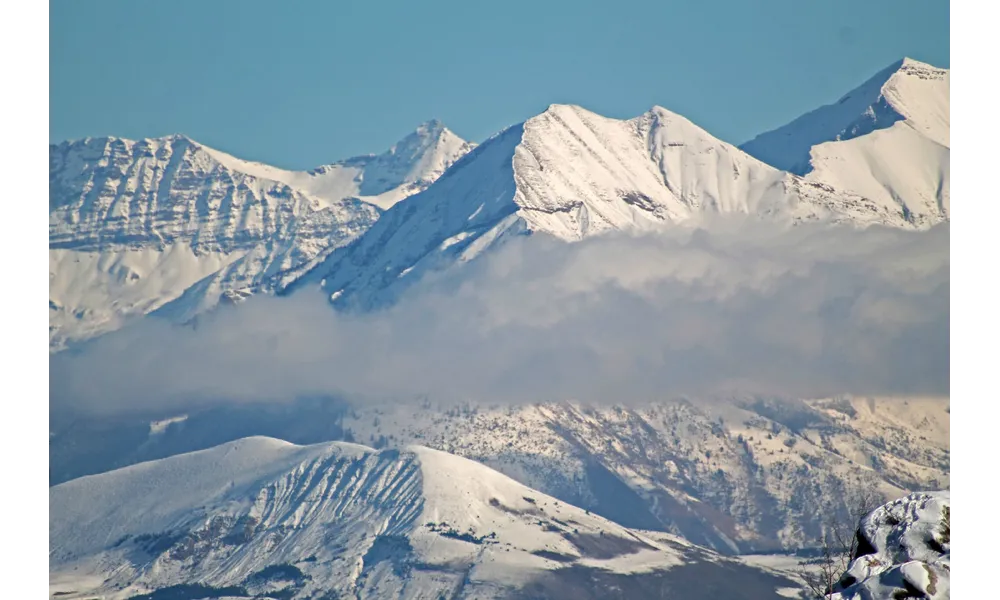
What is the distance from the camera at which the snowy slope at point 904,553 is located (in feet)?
55.2

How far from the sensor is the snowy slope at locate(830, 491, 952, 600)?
16.8m

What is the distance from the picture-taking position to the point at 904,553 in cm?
1861
